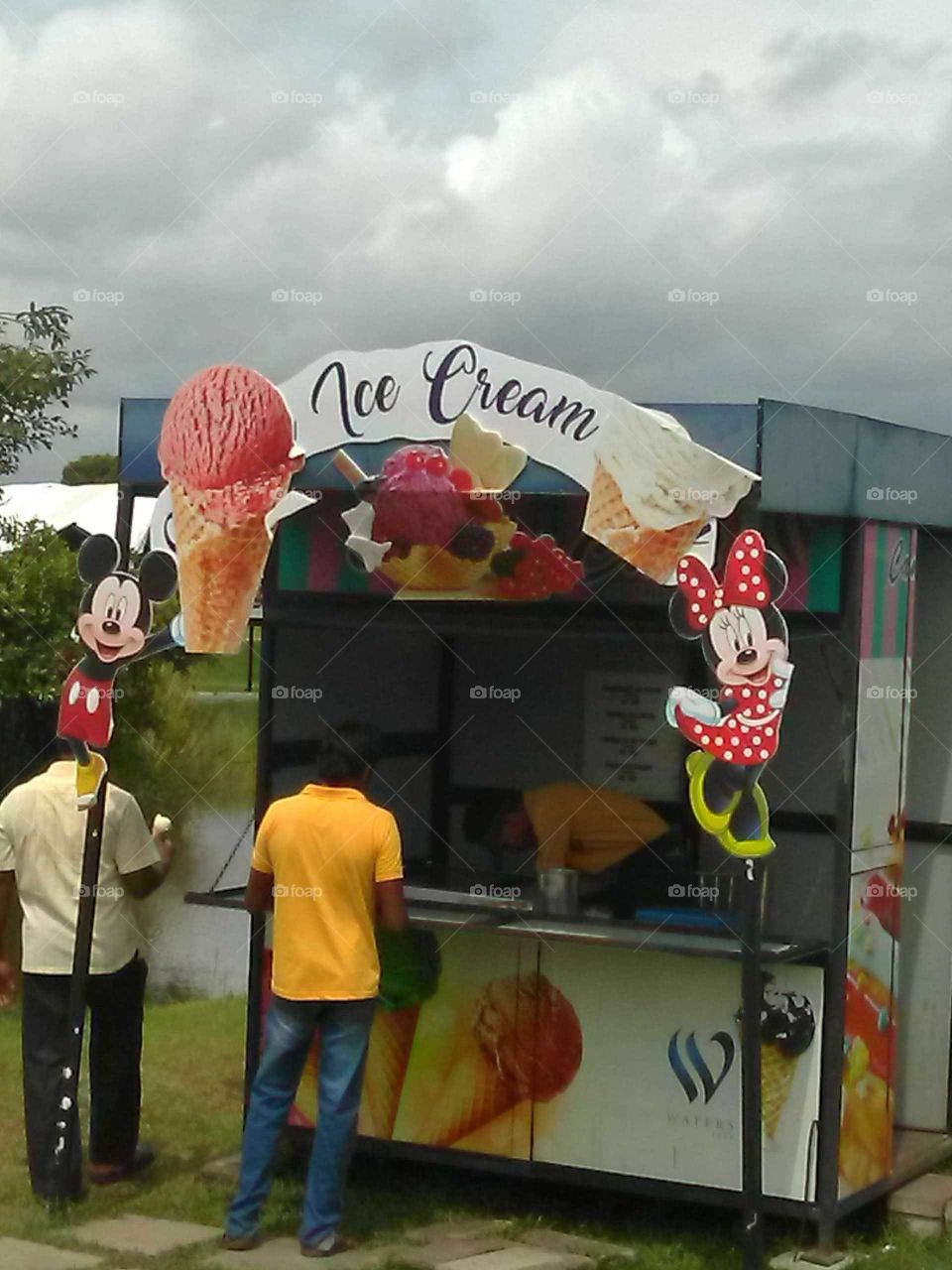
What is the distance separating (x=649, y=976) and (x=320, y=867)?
A: 121 cm

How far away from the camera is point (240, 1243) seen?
5.43 m

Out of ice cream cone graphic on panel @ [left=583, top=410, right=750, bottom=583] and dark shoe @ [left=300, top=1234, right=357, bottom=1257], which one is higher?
ice cream cone graphic on panel @ [left=583, top=410, right=750, bottom=583]

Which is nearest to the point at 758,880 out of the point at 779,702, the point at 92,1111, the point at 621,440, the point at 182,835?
the point at 779,702

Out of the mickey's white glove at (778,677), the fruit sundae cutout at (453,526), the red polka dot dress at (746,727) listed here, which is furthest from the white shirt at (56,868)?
the mickey's white glove at (778,677)

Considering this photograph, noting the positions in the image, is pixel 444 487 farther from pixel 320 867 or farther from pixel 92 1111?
pixel 92 1111

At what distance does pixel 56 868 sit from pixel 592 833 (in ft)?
6.23

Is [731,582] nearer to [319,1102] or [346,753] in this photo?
[346,753]

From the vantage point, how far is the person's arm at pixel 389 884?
5289 mm

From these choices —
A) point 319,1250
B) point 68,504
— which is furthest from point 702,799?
point 68,504

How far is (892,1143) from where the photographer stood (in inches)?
243

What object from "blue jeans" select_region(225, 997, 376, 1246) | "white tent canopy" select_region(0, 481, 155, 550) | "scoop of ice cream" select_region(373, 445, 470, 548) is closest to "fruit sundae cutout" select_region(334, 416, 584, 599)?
"scoop of ice cream" select_region(373, 445, 470, 548)

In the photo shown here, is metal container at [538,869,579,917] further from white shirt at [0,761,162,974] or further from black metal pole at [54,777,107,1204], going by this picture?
black metal pole at [54,777,107,1204]

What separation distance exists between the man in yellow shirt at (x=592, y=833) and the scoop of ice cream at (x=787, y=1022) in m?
0.81

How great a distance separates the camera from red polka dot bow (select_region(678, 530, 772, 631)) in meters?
4.85
